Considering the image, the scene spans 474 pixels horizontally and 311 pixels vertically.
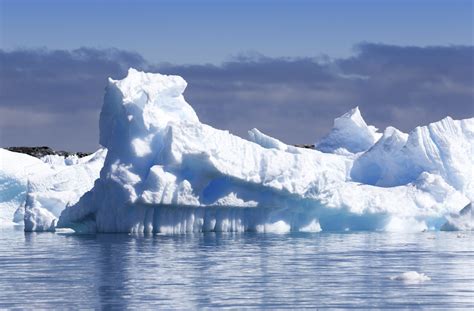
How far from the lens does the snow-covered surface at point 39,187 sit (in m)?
33.9

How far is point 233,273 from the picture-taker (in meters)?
16.9

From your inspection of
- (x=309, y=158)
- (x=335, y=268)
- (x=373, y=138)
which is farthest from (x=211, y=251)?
(x=373, y=138)

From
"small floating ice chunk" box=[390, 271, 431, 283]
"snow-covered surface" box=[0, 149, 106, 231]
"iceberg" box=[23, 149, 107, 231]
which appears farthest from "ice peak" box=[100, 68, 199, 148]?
"small floating ice chunk" box=[390, 271, 431, 283]

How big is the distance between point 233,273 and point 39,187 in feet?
65.9

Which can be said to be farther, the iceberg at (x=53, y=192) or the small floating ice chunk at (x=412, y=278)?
the iceberg at (x=53, y=192)

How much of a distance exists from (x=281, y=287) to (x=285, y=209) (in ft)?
53.4

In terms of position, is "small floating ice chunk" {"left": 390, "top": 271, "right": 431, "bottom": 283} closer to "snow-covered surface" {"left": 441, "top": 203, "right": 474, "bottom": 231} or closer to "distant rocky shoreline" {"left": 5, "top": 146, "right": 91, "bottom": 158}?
"snow-covered surface" {"left": 441, "top": 203, "right": 474, "bottom": 231}

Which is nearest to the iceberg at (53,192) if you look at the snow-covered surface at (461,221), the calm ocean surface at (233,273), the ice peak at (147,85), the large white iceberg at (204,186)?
the large white iceberg at (204,186)

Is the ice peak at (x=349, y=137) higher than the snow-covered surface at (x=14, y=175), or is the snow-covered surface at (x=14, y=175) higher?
the ice peak at (x=349, y=137)

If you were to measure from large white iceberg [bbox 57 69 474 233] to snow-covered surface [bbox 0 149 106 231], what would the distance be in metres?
2.62

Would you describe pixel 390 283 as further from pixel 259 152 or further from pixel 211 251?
pixel 259 152

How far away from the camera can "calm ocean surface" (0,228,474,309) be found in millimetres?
13242

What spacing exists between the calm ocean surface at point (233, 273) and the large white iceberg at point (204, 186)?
1.99 meters

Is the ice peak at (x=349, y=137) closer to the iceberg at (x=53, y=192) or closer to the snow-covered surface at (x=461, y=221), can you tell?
the snow-covered surface at (x=461, y=221)
